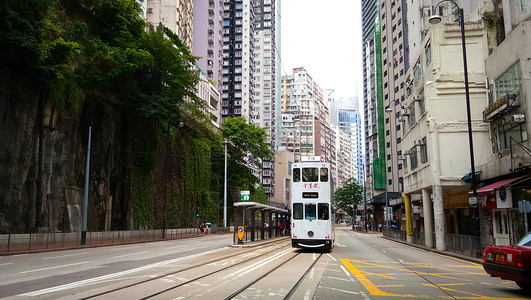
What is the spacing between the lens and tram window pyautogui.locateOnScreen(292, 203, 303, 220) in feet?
76.7

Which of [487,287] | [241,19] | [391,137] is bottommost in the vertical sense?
[487,287]

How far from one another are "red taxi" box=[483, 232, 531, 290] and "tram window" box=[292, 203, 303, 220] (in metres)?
13.1

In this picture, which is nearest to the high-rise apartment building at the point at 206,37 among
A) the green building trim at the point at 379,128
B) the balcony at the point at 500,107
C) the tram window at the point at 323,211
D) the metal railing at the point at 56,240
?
the green building trim at the point at 379,128

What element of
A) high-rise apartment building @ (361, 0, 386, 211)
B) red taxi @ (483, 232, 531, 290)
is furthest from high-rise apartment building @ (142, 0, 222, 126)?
red taxi @ (483, 232, 531, 290)

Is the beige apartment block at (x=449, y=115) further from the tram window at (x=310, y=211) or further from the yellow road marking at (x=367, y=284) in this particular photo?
the yellow road marking at (x=367, y=284)

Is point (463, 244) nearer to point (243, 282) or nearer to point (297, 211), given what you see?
point (297, 211)

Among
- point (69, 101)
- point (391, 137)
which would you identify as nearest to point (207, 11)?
point (391, 137)

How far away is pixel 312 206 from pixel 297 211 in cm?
85

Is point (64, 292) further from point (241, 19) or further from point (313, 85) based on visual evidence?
point (313, 85)

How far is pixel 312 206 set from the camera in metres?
23.3

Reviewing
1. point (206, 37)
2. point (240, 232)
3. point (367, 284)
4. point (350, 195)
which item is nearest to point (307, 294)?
point (367, 284)

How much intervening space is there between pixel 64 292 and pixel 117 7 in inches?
1449

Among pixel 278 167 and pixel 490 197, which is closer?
pixel 490 197

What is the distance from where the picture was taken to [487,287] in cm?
1120
